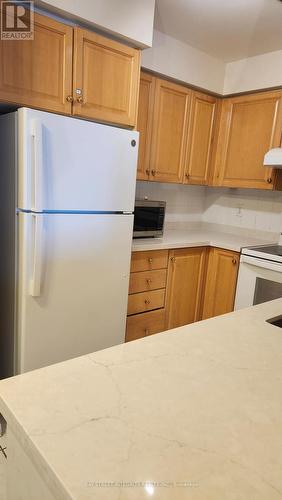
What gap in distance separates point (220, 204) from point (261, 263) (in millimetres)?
1144

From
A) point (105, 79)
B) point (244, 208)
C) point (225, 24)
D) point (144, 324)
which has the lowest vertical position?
point (144, 324)

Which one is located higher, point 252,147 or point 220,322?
point 252,147

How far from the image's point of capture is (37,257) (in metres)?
1.63

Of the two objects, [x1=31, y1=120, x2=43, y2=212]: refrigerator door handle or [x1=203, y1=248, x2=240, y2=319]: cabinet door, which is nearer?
[x1=31, y1=120, x2=43, y2=212]: refrigerator door handle

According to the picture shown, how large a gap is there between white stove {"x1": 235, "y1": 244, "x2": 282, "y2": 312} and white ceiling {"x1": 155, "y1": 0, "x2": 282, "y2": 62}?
1.49 meters

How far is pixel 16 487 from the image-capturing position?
2.22ft

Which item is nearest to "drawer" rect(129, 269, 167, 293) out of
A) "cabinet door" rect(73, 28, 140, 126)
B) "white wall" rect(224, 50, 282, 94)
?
"cabinet door" rect(73, 28, 140, 126)

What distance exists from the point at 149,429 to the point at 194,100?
2678 mm

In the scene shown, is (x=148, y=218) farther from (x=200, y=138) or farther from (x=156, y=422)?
(x=156, y=422)

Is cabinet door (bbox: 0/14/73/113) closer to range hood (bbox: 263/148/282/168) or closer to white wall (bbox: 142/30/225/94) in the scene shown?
white wall (bbox: 142/30/225/94)

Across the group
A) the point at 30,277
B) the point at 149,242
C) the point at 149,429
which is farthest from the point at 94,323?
the point at 149,429

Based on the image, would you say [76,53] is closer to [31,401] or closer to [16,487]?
[31,401]

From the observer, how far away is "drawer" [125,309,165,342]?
242 centimetres

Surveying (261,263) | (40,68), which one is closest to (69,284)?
(40,68)
